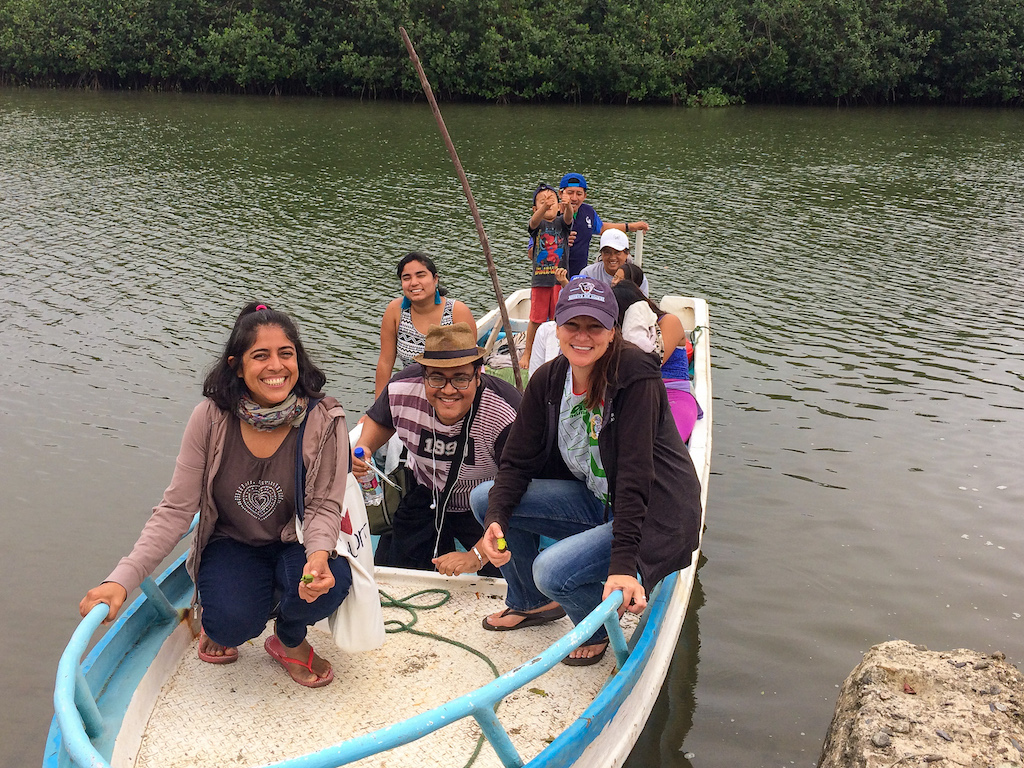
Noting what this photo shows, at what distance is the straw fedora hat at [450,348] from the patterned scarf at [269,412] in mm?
696

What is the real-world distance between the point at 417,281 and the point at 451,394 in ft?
5.45

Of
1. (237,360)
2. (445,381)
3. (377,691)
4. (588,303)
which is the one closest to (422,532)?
(445,381)

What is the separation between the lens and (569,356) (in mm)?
3281

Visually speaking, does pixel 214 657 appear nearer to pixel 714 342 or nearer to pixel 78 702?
pixel 78 702

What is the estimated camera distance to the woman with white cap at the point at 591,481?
3.19 m

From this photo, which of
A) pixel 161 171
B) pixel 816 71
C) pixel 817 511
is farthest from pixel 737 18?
pixel 817 511

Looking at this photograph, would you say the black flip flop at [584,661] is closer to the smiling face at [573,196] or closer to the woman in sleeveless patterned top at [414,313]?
the woman in sleeveless patterned top at [414,313]

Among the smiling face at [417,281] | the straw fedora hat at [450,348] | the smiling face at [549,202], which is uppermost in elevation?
the smiling face at [549,202]

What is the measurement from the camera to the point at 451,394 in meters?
3.97

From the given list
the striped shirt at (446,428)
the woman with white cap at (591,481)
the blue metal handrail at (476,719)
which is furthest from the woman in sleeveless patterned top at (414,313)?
the blue metal handrail at (476,719)

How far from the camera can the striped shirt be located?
4121mm

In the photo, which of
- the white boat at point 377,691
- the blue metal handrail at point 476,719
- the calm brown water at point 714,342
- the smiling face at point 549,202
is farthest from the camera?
the smiling face at point 549,202

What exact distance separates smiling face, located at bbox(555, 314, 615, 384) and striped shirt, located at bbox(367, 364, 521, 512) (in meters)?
0.90

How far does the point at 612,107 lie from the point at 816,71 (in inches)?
354
